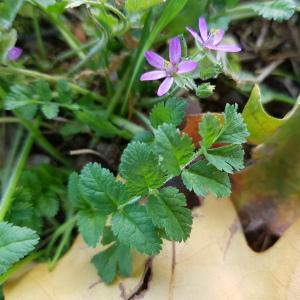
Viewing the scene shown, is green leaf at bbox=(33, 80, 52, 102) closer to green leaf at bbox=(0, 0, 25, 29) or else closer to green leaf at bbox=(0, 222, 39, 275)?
green leaf at bbox=(0, 0, 25, 29)

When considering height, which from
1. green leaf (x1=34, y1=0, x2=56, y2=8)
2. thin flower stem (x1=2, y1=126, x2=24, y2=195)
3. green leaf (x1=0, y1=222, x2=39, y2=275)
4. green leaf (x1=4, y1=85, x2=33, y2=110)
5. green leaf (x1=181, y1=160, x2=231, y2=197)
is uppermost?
green leaf (x1=34, y1=0, x2=56, y2=8)

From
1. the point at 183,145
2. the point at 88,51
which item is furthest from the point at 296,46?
the point at 183,145

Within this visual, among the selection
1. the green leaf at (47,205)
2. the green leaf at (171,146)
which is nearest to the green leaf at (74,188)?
the green leaf at (47,205)

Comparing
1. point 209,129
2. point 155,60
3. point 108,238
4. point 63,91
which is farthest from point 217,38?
point 108,238

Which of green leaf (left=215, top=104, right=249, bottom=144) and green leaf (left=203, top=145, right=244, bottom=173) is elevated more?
green leaf (left=215, top=104, right=249, bottom=144)

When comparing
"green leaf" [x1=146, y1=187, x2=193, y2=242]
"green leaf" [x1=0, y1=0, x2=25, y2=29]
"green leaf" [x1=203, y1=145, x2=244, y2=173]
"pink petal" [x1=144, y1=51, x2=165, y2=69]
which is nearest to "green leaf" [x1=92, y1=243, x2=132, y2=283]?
"green leaf" [x1=146, y1=187, x2=193, y2=242]

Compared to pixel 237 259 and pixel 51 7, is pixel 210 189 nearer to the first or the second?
pixel 237 259
